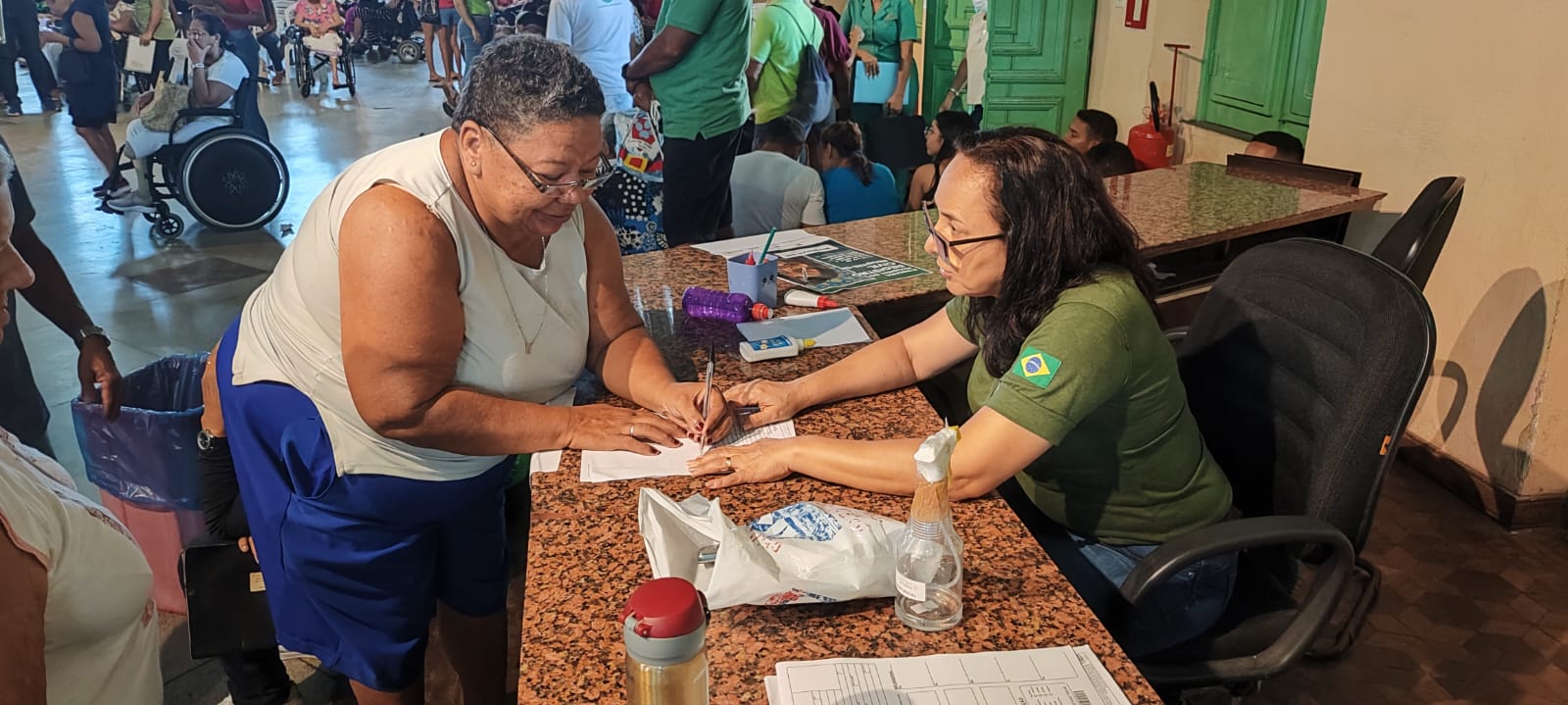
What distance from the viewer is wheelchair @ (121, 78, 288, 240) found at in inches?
105

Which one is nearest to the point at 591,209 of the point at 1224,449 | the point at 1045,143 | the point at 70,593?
the point at 1045,143

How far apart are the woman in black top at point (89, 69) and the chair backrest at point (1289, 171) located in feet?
10.5

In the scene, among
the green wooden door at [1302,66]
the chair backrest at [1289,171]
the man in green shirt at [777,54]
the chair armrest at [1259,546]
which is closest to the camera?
the chair armrest at [1259,546]

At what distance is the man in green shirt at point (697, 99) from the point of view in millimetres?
3260

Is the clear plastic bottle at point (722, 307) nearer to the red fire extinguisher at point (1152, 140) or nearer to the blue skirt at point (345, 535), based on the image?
the blue skirt at point (345, 535)

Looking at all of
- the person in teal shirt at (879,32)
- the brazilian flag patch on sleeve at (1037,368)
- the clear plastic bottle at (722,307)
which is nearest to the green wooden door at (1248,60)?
the person in teal shirt at (879,32)

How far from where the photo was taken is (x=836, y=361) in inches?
70.4

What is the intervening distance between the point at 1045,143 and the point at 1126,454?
46 centimetres

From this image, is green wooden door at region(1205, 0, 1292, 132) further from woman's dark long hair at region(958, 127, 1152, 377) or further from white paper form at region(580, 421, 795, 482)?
white paper form at region(580, 421, 795, 482)

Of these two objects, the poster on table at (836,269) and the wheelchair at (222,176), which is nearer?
the poster on table at (836,269)

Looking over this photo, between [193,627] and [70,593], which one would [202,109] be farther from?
[70,593]

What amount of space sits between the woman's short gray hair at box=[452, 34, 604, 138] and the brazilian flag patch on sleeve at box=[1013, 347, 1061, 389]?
66 cm

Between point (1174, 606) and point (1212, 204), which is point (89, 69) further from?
point (1212, 204)

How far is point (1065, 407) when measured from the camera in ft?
4.36
